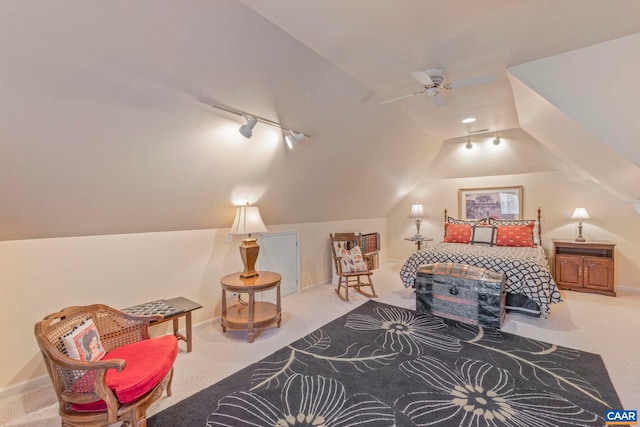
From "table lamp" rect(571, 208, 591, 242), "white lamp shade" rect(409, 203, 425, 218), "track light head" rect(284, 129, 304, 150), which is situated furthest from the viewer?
"white lamp shade" rect(409, 203, 425, 218)

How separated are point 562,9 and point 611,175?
280 centimetres

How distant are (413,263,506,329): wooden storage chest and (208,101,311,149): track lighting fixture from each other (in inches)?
93.8

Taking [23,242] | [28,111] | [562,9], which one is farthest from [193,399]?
[562,9]

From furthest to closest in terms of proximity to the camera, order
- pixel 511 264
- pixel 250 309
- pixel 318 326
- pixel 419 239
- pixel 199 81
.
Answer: pixel 419 239
pixel 511 264
pixel 318 326
pixel 250 309
pixel 199 81

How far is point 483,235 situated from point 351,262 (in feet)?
8.09

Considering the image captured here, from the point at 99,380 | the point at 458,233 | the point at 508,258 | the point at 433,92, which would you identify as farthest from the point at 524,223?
the point at 99,380

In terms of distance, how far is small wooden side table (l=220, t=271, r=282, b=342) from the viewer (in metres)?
3.00

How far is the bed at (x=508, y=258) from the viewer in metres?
3.45

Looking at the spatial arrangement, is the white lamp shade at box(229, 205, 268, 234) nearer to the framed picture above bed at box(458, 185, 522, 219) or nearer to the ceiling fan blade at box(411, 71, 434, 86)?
the ceiling fan blade at box(411, 71, 434, 86)

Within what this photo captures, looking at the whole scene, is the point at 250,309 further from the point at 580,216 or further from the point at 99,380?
the point at 580,216

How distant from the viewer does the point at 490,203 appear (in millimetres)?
5578

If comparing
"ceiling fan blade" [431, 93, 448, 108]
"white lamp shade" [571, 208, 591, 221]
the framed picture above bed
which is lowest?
"white lamp shade" [571, 208, 591, 221]

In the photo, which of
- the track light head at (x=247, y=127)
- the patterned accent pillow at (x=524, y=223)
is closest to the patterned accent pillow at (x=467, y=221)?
the patterned accent pillow at (x=524, y=223)

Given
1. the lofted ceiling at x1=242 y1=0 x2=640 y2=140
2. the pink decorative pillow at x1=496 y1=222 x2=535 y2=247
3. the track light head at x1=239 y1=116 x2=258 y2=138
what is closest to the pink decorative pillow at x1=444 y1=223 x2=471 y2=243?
the pink decorative pillow at x1=496 y1=222 x2=535 y2=247
